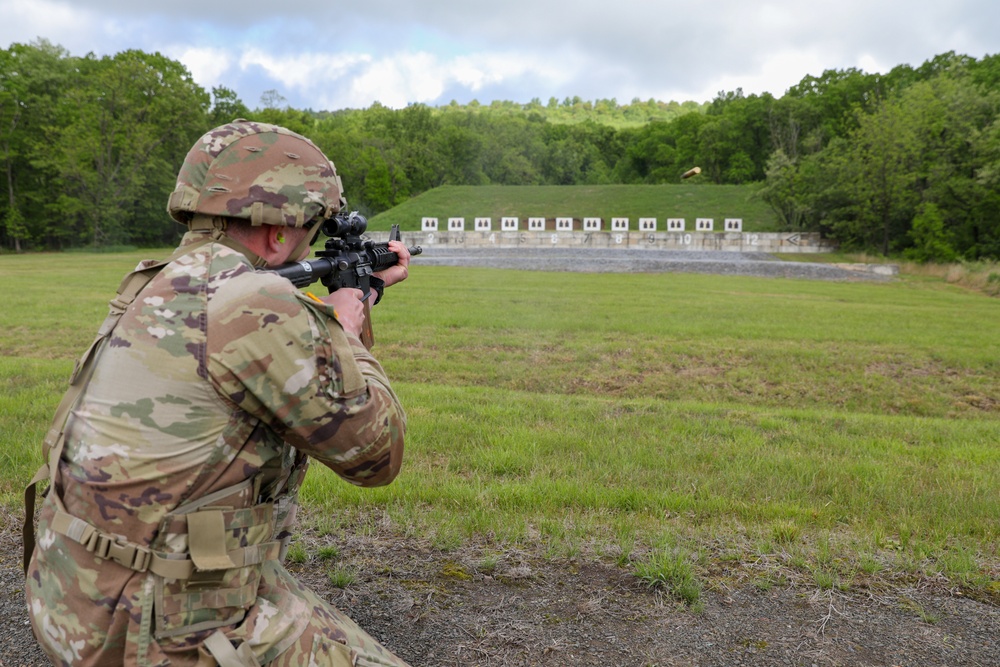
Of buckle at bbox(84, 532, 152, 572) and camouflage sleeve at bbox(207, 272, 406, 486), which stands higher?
camouflage sleeve at bbox(207, 272, 406, 486)

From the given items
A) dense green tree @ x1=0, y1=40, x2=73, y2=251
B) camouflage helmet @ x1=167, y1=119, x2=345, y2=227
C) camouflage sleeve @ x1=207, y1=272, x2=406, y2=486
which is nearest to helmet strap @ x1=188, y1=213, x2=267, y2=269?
camouflage helmet @ x1=167, y1=119, x2=345, y2=227

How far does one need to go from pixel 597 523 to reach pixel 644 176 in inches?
3585

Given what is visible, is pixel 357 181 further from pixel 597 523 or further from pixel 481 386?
pixel 597 523

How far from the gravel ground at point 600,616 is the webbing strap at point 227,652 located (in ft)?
3.56

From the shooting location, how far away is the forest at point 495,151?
35156 millimetres

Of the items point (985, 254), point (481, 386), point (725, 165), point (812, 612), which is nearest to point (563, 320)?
point (481, 386)

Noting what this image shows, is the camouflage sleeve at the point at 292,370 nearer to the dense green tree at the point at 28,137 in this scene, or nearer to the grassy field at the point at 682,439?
the grassy field at the point at 682,439

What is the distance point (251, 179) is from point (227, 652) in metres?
1.11

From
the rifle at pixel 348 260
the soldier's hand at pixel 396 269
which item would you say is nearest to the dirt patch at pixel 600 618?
the rifle at pixel 348 260

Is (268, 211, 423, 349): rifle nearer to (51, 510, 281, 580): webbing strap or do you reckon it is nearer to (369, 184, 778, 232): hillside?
(51, 510, 281, 580): webbing strap

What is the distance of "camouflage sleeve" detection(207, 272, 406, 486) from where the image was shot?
5.26ft

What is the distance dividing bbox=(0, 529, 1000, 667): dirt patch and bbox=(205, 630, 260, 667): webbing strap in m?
1.07

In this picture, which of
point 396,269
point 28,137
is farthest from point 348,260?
point 28,137

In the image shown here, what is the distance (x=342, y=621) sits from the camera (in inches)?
79.6
